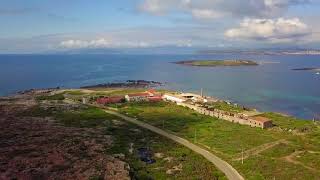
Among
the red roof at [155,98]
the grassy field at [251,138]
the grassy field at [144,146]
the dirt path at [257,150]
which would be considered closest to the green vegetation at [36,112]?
the grassy field at [144,146]

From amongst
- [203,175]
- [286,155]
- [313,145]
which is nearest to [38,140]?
[203,175]

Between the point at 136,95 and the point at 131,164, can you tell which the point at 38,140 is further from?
the point at 136,95

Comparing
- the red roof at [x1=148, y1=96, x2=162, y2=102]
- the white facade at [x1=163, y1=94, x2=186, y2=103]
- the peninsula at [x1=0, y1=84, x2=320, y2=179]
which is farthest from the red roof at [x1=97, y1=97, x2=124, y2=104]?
the white facade at [x1=163, y1=94, x2=186, y2=103]

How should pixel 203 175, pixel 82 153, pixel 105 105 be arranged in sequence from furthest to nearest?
1. pixel 105 105
2. pixel 82 153
3. pixel 203 175

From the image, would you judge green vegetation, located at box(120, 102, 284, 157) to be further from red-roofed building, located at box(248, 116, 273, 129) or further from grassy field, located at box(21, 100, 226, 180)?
grassy field, located at box(21, 100, 226, 180)

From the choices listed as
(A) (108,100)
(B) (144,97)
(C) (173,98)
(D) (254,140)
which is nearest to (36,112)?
(A) (108,100)

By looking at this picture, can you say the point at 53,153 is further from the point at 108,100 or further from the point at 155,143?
the point at 108,100

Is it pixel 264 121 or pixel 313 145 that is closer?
pixel 313 145

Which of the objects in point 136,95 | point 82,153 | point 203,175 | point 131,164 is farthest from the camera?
point 136,95

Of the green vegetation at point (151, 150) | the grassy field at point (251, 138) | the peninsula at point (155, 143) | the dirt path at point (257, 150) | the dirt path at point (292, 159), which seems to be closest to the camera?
the green vegetation at point (151, 150)

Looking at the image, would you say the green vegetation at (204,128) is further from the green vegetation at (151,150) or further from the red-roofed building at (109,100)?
the red-roofed building at (109,100)
